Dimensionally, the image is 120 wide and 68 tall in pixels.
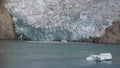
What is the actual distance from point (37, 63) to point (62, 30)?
1897cm

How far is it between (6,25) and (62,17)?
228 inches

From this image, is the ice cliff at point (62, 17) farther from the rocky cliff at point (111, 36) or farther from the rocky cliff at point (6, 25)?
the rocky cliff at point (6, 25)

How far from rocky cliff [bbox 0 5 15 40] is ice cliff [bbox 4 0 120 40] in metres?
0.76

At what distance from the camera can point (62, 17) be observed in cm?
4366

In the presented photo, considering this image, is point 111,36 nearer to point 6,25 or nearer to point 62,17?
point 62,17

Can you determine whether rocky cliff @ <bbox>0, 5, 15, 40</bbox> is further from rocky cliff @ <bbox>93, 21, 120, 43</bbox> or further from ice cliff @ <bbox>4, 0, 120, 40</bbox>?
rocky cliff @ <bbox>93, 21, 120, 43</bbox>

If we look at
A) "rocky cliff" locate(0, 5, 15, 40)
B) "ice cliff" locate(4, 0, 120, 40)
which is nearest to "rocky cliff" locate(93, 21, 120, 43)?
"ice cliff" locate(4, 0, 120, 40)

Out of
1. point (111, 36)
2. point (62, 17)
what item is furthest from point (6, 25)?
point (111, 36)

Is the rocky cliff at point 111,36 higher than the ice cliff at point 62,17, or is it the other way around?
the ice cliff at point 62,17

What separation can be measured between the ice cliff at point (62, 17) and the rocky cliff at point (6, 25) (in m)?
0.76

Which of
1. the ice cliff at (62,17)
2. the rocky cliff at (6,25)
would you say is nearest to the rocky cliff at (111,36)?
the ice cliff at (62,17)

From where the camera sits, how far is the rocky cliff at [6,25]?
144 feet

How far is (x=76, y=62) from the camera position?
2316 centimetres

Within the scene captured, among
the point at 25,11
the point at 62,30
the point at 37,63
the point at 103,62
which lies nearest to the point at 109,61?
the point at 103,62
